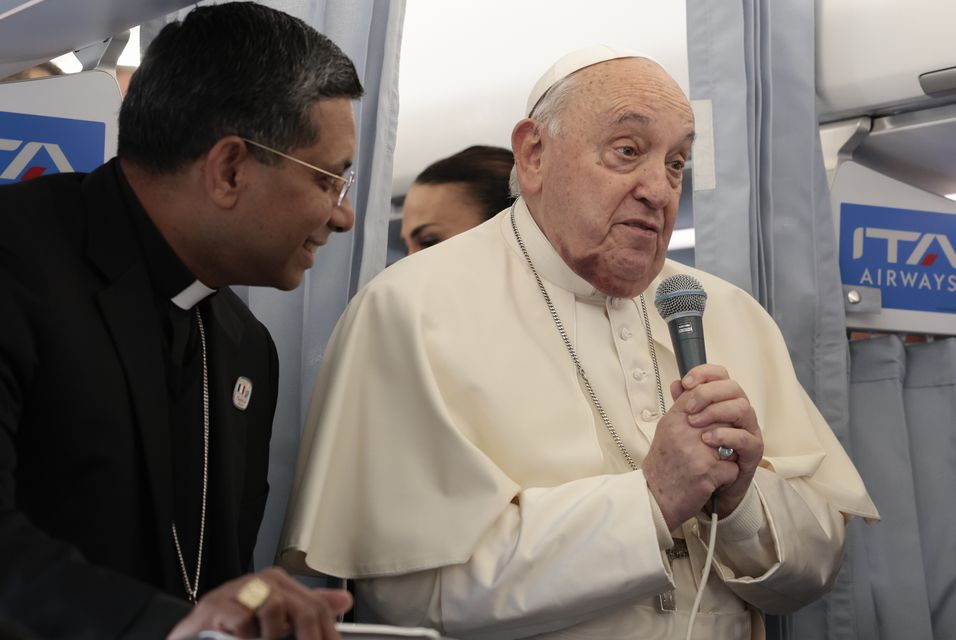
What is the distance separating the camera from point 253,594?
1365mm

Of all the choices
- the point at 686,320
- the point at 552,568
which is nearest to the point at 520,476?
the point at 552,568

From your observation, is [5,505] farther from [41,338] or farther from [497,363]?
[497,363]

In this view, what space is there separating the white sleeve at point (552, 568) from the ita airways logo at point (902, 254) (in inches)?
61.2

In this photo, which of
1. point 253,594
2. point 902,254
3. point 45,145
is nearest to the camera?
point 253,594

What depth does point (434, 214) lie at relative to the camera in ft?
13.2

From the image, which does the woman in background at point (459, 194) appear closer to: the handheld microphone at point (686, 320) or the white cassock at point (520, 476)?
the white cassock at point (520, 476)

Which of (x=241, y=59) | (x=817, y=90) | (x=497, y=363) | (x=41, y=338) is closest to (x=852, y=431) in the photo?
(x=817, y=90)

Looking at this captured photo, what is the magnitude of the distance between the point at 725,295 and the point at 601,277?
0.46m

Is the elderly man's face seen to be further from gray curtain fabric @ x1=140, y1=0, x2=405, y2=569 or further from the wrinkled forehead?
gray curtain fabric @ x1=140, y1=0, x2=405, y2=569

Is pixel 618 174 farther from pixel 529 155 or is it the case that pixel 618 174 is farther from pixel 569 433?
pixel 569 433

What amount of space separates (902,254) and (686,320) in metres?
1.70

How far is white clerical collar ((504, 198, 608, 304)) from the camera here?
8.84ft

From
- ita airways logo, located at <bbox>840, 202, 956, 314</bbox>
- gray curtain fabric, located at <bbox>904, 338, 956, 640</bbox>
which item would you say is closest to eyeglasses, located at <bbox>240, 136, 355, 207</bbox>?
ita airways logo, located at <bbox>840, 202, 956, 314</bbox>

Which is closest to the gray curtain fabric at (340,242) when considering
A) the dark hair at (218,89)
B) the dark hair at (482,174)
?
Answer: the dark hair at (218,89)
